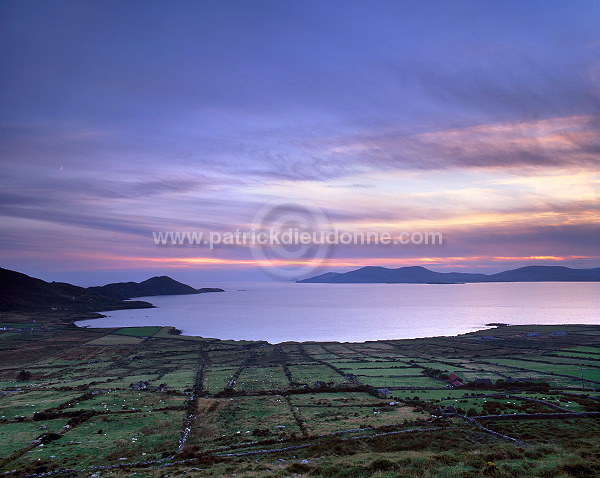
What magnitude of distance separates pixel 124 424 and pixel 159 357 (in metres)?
42.8

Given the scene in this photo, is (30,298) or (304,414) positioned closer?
(304,414)

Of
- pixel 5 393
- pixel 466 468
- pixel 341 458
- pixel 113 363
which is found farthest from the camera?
pixel 113 363

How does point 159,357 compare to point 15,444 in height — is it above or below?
below

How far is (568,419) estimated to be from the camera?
28.8 m

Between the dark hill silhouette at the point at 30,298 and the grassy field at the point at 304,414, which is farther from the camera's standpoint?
the dark hill silhouette at the point at 30,298

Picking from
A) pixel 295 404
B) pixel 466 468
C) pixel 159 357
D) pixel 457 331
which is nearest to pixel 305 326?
pixel 457 331

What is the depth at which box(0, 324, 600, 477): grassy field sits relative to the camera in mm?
20078

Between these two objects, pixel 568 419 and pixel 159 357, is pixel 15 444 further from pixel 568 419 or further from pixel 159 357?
pixel 159 357

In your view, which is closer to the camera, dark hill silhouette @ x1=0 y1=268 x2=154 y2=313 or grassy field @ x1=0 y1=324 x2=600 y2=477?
grassy field @ x1=0 y1=324 x2=600 y2=477

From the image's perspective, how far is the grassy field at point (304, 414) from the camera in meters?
20.1

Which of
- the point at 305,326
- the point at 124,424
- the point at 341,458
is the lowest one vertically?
the point at 305,326

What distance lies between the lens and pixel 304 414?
105ft

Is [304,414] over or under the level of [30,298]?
over

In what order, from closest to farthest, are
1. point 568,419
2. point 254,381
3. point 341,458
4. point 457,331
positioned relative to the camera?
point 341,458 < point 568,419 < point 254,381 < point 457,331
